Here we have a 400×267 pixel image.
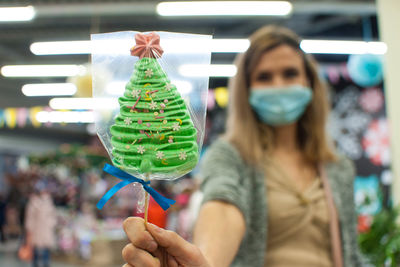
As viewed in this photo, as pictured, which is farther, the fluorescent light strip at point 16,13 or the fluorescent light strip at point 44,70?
the fluorescent light strip at point 44,70

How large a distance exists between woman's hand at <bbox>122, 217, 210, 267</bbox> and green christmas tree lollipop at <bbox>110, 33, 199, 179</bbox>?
0.51ft

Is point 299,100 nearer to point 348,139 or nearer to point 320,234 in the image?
point 320,234

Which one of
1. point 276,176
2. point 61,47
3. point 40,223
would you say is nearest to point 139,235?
point 276,176

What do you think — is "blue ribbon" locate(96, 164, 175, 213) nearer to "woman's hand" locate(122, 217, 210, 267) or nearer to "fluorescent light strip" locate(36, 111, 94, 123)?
"woman's hand" locate(122, 217, 210, 267)

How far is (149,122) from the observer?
90cm

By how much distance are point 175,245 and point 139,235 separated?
0.25 feet

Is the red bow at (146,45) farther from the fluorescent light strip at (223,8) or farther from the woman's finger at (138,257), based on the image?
the fluorescent light strip at (223,8)

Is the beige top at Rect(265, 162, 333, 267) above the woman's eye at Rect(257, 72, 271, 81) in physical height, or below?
below

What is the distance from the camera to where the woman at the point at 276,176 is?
130 centimetres

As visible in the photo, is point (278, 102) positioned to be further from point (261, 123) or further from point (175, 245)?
point (175, 245)

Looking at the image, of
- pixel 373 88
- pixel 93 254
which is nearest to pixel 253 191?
pixel 93 254

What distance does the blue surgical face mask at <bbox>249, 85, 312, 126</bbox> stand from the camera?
1.62 metres

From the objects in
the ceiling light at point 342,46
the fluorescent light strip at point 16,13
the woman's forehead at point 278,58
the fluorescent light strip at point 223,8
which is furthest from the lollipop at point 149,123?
the ceiling light at point 342,46

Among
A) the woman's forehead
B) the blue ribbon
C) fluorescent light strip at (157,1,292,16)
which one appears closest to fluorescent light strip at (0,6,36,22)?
fluorescent light strip at (157,1,292,16)
